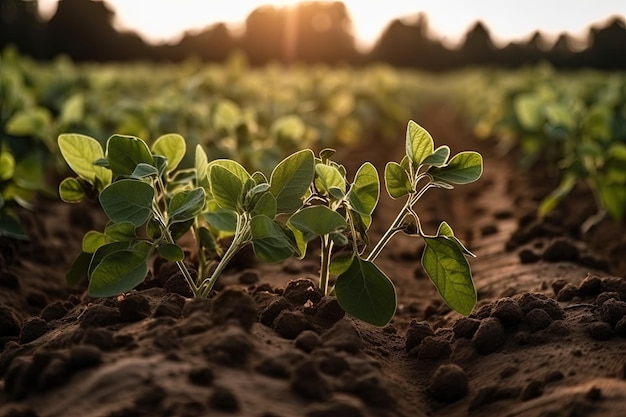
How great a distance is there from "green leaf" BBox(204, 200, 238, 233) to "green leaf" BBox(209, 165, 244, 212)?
0.05 m

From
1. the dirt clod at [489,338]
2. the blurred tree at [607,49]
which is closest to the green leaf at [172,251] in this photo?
the dirt clod at [489,338]

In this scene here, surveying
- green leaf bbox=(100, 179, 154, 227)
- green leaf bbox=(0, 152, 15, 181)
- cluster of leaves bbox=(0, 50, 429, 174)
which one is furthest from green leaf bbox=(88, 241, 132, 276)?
cluster of leaves bbox=(0, 50, 429, 174)

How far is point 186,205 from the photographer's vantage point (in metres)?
2.39

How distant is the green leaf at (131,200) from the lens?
238 centimetres

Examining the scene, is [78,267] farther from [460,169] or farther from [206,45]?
[206,45]

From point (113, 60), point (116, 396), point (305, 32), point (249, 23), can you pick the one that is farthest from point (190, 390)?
point (305, 32)

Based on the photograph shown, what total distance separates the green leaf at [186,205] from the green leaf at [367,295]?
453 millimetres

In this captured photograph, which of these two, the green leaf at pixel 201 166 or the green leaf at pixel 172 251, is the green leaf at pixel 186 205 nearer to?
the green leaf at pixel 172 251

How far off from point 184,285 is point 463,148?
27.4ft

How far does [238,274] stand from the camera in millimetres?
3469

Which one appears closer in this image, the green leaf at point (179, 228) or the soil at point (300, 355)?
the soil at point (300, 355)

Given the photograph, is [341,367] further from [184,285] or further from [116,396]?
[184,285]

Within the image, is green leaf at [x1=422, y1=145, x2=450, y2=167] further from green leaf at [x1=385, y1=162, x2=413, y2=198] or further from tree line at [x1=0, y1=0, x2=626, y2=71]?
tree line at [x1=0, y1=0, x2=626, y2=71]

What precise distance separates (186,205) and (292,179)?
32 centimetres
